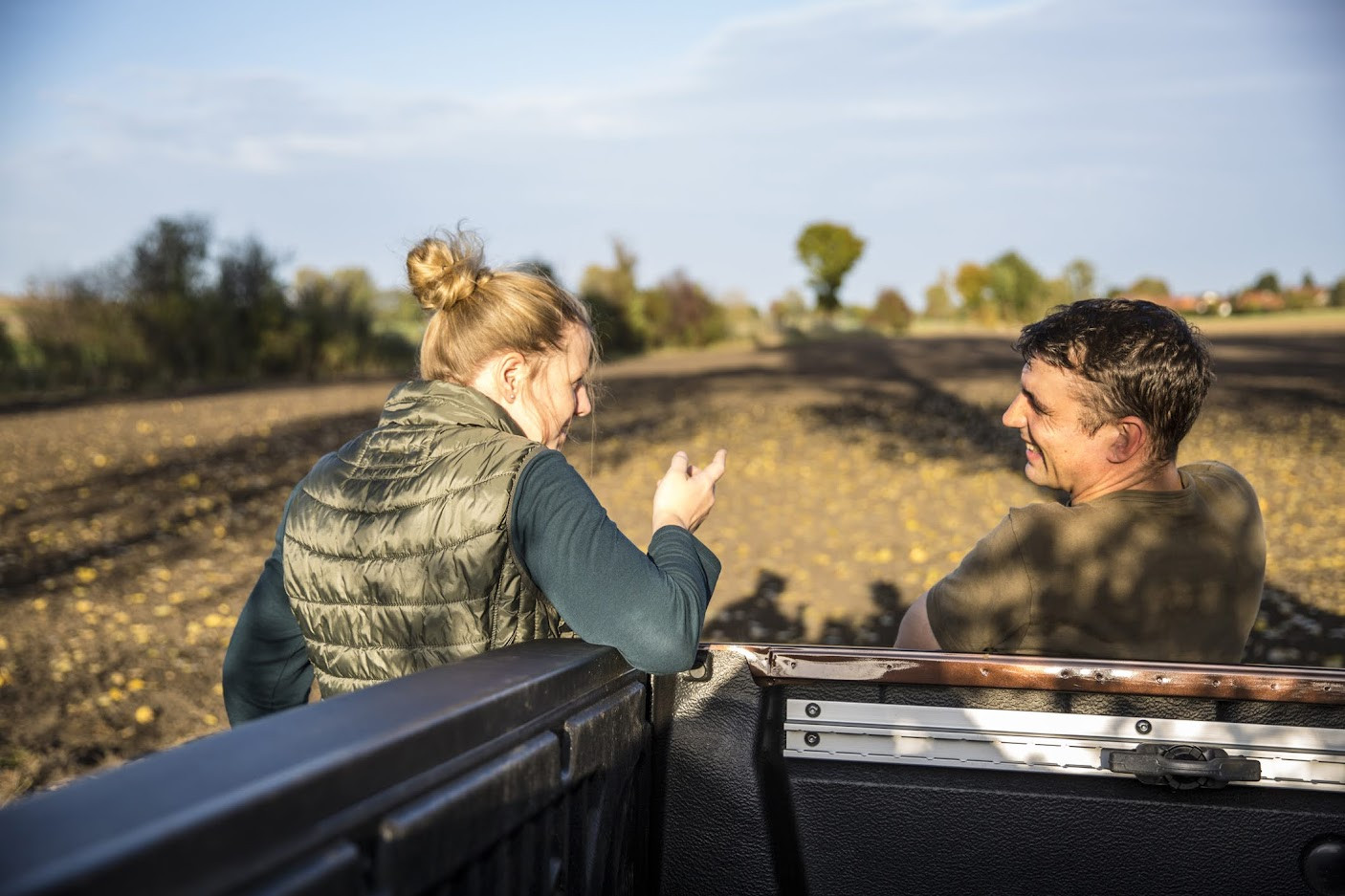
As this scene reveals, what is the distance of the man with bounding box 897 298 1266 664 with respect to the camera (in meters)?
2.09

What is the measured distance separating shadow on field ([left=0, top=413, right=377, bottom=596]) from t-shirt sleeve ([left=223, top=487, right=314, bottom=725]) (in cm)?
665

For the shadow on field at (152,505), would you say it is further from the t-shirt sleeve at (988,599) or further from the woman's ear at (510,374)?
the t-shirt sleeve at (988,599)

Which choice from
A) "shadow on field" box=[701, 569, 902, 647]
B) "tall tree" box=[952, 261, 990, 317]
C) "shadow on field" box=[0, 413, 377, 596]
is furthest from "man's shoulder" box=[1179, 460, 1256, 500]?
"tall tree" box=[952, 261, 990, 317]

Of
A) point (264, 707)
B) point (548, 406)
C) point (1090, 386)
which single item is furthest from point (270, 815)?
point (1090, 386)

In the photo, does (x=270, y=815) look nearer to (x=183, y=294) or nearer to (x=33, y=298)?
(x=33, y=298)

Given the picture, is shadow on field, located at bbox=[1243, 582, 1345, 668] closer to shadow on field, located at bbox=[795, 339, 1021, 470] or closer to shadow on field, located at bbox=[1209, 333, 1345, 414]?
shadow on field, located at bbox=[795, 339, 1021, 470]

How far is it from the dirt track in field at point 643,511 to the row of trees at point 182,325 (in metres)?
3.87

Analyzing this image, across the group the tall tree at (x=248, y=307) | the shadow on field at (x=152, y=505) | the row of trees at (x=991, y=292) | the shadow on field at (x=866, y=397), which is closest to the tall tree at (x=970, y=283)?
the row of trees at (x=991, y=292)

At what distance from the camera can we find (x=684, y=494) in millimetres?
1963

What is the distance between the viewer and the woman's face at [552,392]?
84.0 inches

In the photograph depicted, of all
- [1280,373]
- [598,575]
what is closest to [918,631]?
[598,575]

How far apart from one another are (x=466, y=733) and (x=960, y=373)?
74.9 feet

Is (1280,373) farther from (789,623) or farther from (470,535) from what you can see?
(470,535)

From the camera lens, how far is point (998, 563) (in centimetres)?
209
